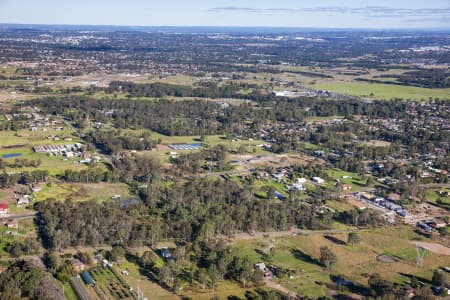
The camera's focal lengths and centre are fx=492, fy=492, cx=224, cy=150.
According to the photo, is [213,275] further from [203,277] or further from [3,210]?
[3,210]

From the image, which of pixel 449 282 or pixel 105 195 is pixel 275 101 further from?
pixel 449 282

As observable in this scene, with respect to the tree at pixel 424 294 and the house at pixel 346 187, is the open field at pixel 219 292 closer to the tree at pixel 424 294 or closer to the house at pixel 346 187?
the tree at pixel 424 294

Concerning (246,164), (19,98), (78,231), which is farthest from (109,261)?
(19,98)

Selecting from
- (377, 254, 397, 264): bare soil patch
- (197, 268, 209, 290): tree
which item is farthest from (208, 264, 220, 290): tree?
(377, 254, 397, 264): bare soil patch

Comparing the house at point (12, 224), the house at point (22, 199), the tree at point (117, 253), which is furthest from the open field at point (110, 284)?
the house at point (22, 199)

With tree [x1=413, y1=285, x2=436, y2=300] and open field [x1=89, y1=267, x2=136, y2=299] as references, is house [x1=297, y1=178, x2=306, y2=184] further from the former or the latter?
open field [x1=89, y1=267, x2=136, y2=299]

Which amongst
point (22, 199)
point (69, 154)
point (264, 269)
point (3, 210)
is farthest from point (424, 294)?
point (69, 154)
